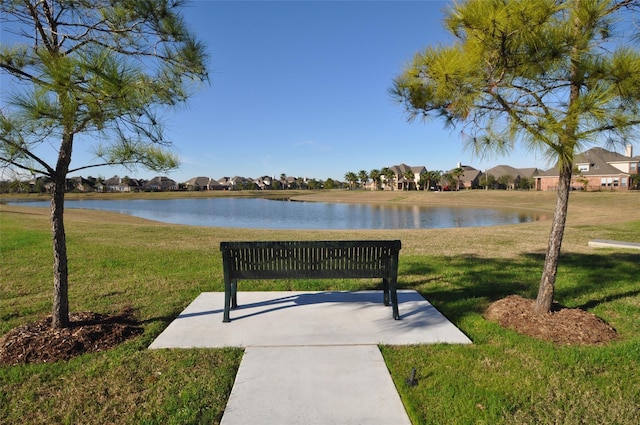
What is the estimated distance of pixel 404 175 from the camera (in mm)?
102000

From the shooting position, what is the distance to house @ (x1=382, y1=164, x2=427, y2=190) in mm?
104188

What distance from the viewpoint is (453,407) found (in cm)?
300

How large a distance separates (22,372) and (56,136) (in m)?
2.28

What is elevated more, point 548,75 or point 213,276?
point 548,75

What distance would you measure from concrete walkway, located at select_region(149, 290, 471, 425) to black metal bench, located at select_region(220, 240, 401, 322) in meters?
0.44

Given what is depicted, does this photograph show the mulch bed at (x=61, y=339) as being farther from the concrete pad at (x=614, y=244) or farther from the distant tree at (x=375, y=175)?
the distant tree at (x=375, y=175)

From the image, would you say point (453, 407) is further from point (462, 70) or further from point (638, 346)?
point (462, 70)

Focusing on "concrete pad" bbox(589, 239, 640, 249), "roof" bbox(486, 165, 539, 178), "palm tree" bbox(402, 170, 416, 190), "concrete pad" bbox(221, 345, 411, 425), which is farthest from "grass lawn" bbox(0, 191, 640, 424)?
"palm tree" bbox(402, 170, 416, 190)

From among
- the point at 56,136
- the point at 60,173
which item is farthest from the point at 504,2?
the point at 60,173

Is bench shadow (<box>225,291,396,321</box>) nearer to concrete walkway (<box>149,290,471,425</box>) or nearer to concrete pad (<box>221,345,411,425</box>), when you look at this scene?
concrete walkway (<box>149,290,471,425</box>)

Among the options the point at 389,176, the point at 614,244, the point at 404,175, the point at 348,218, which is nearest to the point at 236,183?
the point at 389,176

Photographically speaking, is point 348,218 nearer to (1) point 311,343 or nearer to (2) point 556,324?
(2) point 556,324

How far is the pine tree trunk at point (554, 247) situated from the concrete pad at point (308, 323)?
1.27 metres

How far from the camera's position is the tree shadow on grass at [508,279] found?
5.77m
